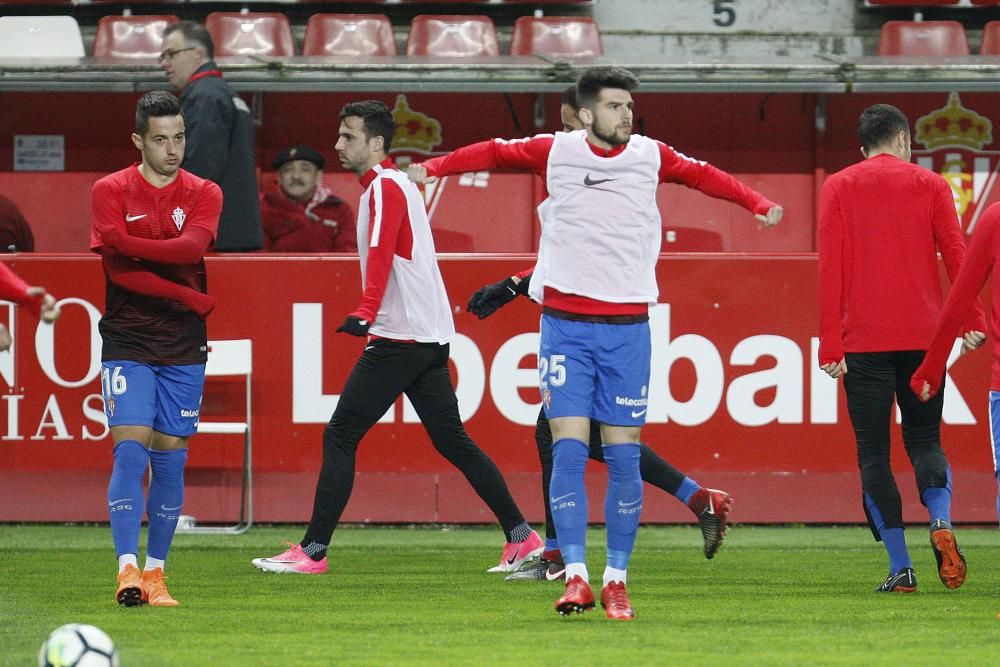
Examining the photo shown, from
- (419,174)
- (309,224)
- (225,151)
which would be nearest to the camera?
(419,174)

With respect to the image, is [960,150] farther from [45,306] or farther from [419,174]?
[45,306]

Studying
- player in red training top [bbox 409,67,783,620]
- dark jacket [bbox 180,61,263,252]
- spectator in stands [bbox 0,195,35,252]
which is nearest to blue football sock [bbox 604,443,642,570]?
player in red training top [bbox 409,67,783,620]

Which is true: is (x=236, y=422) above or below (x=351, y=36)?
below

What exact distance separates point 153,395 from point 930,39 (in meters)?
9.46

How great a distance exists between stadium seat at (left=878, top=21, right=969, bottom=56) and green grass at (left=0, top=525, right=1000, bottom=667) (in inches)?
236

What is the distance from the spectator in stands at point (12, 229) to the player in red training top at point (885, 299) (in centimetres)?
567

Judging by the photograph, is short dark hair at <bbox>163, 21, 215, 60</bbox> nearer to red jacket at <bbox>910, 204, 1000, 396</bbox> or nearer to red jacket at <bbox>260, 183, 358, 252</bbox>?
red jacket at <bbox>260, 183, 358, 252</bbox>

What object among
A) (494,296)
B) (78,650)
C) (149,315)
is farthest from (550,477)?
(78,650)

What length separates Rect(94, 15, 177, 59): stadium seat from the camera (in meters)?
13.5

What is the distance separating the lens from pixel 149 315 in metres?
6.35

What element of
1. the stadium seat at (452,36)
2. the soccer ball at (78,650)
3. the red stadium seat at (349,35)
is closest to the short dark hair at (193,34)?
the red stadium seat at (349,35)

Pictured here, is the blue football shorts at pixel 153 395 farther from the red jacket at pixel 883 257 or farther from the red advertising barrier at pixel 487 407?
the red advertising barrier at pixel 487 407

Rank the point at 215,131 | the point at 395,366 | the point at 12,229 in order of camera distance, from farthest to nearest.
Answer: the point at 12,229
the point at 215,131
the point at 395,366

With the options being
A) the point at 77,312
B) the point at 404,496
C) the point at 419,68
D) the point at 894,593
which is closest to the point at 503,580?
the point at 894,593
